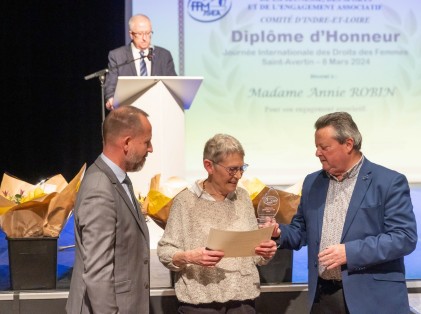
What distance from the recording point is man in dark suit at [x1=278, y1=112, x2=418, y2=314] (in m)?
3.16

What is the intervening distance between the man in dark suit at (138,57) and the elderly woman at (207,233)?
2.78 metres

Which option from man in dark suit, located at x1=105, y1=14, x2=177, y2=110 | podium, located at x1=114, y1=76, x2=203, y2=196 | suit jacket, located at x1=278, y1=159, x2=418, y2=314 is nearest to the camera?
suit jacket, located at x1=278, y1=159, x2=418, y2=314

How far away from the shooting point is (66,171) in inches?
344

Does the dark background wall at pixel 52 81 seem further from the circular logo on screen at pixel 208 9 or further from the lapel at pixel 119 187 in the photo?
the lapel at pixel 119 187

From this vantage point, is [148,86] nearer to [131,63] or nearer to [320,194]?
[131,63]

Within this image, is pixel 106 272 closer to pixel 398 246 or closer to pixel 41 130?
pixel 398 246

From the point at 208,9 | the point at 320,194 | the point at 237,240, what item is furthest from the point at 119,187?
the point at 208,9

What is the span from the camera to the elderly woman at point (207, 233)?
3.24m

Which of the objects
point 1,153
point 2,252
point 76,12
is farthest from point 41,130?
point 2,252

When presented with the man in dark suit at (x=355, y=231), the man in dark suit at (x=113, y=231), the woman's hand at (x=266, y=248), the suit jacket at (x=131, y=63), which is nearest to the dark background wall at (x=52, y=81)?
the suit jacket at (x=131, y=63)

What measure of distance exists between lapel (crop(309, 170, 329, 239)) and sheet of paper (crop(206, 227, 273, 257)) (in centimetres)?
30

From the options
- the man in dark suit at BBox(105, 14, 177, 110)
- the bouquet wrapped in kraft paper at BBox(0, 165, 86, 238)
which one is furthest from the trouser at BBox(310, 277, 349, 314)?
the man in dark suit at BBox(105, 14, 177, 110)

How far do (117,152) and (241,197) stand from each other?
0.72 m

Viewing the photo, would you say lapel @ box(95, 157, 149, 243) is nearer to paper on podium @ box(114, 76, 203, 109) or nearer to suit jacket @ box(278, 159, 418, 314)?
suit jacket @ box(278, 159, 418, 314)
